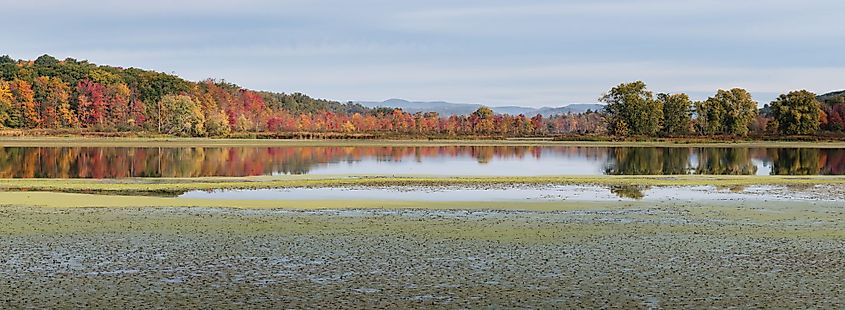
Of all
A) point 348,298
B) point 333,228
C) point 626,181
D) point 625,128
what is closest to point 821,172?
point 626,181

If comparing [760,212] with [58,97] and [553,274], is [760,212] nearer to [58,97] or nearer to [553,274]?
[553,274]

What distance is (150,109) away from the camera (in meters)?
119

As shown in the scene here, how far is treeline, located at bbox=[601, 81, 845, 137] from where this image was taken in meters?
102

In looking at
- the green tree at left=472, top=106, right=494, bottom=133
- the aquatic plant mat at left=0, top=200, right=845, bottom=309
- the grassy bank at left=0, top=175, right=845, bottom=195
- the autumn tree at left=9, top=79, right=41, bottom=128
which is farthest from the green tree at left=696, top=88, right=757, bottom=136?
the aquatic plant mat at left=0, top=200, right=845, bottom=309

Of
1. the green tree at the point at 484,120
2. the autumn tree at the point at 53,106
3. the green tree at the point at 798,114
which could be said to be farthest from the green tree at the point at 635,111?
the autumn tree at the point at 53,106

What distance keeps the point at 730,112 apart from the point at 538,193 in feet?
280

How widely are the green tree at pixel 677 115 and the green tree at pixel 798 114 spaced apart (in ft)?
34.4

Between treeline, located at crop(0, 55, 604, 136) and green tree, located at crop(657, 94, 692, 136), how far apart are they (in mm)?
16073

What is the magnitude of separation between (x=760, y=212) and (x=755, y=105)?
89.8m

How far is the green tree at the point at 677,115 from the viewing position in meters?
105

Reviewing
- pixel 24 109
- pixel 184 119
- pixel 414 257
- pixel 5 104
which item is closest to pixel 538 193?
pixel 414 257

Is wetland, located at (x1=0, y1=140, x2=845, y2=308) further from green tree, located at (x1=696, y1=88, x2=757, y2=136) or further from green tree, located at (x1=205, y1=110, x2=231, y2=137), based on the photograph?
green tree, located at (x1=696, y1=88, x2=757, y2=136)

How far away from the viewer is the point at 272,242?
14586 mm

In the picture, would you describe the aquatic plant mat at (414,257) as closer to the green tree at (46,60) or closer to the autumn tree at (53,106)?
the autumn tree at (53,106)
